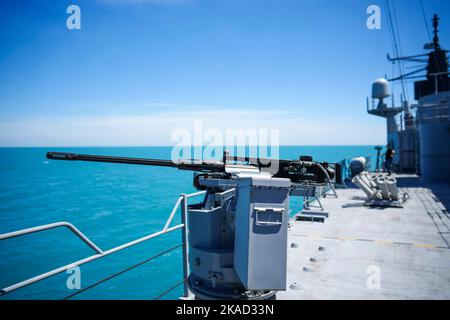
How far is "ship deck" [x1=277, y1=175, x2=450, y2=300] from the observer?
4316 millimetres

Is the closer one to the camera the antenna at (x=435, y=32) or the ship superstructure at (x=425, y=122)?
the ship superstructure at (x=425, y=122)

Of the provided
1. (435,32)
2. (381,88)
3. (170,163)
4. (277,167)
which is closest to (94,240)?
(170,163)

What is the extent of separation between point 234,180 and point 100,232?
1008 inches

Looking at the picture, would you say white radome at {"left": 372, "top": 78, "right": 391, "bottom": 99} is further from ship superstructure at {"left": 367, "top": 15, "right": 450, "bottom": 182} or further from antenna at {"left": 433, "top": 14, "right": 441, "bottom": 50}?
antenna at {"left": 433, "top": 14, "right": 441, "bottom": 50}

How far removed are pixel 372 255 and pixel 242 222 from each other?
458cm

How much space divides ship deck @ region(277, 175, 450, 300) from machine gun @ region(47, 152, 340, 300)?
73.1 inches

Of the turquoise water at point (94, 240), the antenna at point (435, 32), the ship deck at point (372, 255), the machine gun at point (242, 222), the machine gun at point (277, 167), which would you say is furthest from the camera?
the antenna at point (435, 32)

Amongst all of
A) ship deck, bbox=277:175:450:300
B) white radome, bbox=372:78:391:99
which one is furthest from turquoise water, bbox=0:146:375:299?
ship deck, bbox=277:175:450:300

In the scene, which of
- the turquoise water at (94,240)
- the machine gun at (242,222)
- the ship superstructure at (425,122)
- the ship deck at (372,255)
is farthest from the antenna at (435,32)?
the machine gun at (242,222)

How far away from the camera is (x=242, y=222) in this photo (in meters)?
2.39

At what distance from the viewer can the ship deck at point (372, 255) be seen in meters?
4.32

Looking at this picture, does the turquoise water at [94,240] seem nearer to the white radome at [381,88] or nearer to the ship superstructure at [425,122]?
the ship superstructure at [425,122]

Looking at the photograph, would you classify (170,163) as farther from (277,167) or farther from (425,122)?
(425,122)

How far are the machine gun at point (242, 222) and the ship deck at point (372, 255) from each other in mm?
1856
